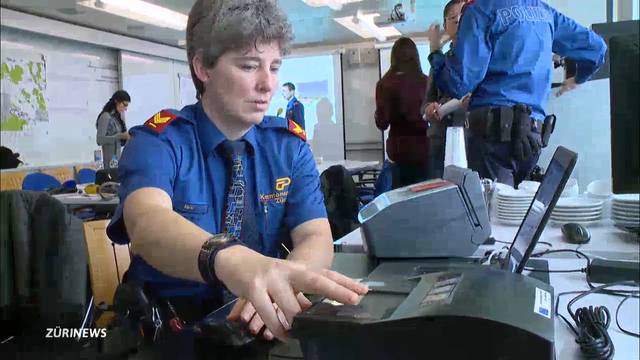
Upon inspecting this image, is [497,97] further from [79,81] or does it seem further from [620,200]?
[79,81]

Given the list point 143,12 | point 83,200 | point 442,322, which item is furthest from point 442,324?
point 143,12

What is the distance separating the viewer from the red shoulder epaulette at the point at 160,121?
85cm

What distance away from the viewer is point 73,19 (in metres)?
0.81

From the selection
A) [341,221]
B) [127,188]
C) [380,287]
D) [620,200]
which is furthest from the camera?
[341,221]

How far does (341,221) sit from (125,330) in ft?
2.66

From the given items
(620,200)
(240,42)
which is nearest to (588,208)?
(620,200)

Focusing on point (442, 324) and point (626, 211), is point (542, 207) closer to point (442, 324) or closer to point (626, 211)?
point (442, 324)

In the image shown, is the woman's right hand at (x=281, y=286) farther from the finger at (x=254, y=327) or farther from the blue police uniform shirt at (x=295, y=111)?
the blue police uniform shirt at (x=295, y=111)

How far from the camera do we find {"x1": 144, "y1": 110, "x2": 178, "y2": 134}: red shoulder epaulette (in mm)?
847

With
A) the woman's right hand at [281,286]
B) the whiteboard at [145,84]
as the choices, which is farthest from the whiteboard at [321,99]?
the woman's right hand at [281,286]

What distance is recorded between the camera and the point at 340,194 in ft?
5.64

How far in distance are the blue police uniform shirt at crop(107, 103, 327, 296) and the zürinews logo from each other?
0.34 feet

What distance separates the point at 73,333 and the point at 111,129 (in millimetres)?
324

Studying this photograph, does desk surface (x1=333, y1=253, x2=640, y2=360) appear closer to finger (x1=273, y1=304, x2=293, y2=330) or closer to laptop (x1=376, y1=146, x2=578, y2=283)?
laptop (x1=376, y1=146, x2=578, y2=283)
